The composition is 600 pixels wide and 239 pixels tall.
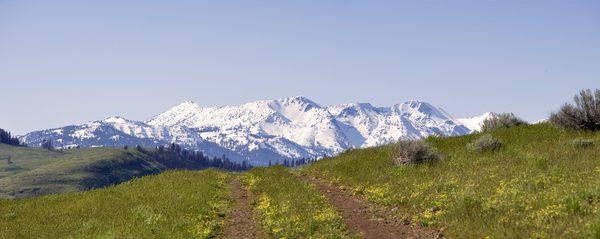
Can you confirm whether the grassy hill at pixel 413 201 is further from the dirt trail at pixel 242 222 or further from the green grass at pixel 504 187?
the dirt trail at pixel 242 222

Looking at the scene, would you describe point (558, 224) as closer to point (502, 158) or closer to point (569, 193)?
point (569, 193)

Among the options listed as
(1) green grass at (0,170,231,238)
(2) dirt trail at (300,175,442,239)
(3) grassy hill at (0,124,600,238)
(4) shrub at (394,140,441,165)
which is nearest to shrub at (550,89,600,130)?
(3) grassy hill at (0,124,600,238)

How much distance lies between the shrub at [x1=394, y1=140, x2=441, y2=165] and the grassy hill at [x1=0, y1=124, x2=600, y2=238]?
0.81m

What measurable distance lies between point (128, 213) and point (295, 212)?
7.53 m

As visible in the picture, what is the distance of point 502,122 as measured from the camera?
40531 millimetres

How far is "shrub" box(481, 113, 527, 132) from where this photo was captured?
3962 cm

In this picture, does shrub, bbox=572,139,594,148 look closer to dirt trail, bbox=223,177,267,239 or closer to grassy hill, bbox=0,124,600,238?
grassy hill, bbox=0,124,600,238

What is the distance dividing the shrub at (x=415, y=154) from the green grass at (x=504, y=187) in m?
0.66

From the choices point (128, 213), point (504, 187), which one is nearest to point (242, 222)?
point (128, 213)

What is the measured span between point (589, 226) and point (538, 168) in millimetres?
8774

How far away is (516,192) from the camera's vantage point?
1748 centimetres

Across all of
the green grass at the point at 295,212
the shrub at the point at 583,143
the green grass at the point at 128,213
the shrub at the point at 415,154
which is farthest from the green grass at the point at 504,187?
the green grass at the point at 128,213

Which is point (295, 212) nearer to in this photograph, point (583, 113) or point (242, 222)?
point (242, 222)

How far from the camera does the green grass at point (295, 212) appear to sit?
58.9ft
